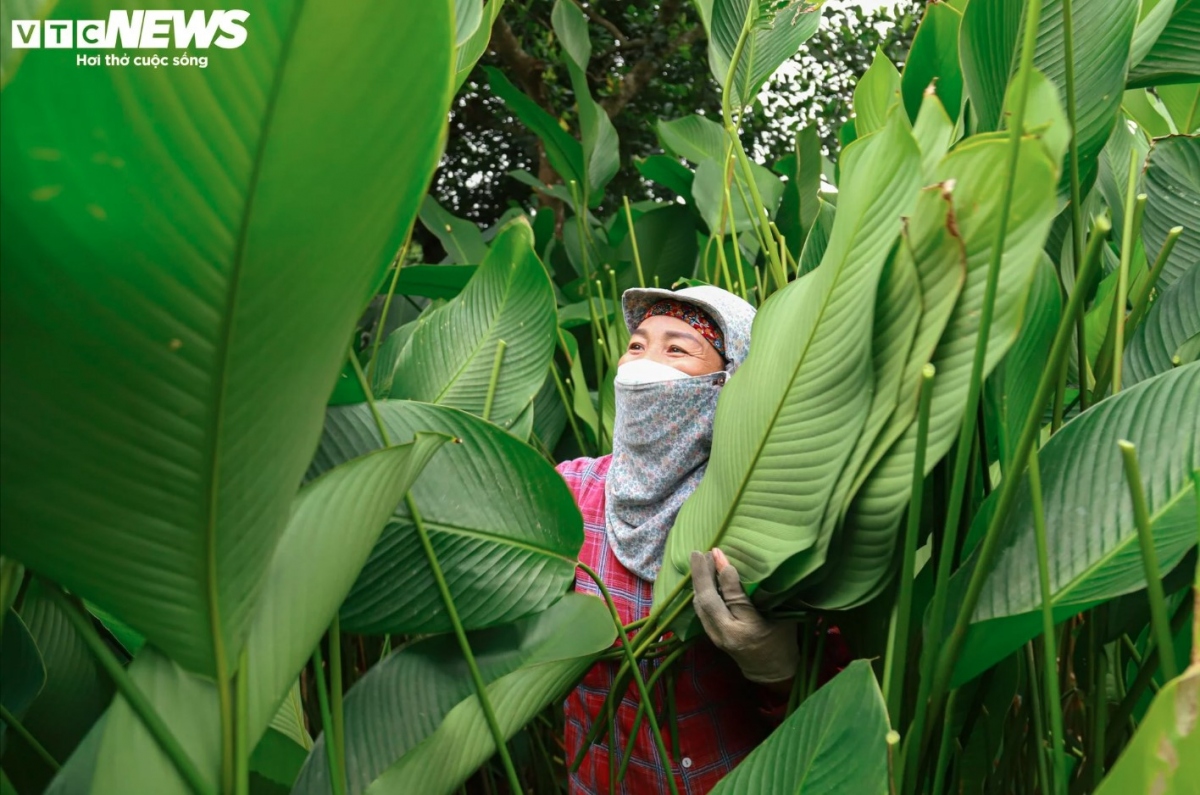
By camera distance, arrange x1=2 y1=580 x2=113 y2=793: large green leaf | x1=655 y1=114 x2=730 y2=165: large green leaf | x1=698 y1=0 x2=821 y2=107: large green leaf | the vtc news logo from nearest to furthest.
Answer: the vtc news logo → x1=2 y1=580 x2=113 y2=793: large green leaf → x1=698 y1=0 x2=821 y2=107: large green leaf → x1=655 y1=114 x2=730 y2=165: large green leaf

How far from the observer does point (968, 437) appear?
0.34 meters

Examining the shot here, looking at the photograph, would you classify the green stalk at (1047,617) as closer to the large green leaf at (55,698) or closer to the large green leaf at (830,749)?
the large green leaf at (830,749)

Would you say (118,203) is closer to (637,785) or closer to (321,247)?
(321,247)

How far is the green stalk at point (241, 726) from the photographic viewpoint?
296 millimetres

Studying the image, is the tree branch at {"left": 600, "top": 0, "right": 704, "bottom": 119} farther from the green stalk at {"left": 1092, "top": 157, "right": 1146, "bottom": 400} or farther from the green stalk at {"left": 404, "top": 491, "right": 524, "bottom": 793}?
the green stalk at {"left": 404, "top": 491, "right": 524, "bottom": 793}

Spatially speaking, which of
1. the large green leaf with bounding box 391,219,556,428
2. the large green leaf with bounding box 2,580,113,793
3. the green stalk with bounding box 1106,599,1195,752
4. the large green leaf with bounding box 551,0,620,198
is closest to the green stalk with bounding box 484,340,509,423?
the large green leaf with bounding box 391,219,556,428

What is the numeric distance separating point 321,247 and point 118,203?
0.05 meters

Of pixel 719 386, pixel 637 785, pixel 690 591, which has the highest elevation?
pixel 719 386

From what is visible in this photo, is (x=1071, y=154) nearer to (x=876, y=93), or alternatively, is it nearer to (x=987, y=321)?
(x=987, y=321)

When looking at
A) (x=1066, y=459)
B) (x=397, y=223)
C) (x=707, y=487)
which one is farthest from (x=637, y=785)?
(x=397, y=223)

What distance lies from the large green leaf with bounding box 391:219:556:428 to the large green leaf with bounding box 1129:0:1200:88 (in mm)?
399

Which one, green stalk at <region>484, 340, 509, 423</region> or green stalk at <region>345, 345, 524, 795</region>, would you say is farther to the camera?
green stalk at <region>484, 340, 509, 423</region>

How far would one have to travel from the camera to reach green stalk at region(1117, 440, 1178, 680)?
305mm

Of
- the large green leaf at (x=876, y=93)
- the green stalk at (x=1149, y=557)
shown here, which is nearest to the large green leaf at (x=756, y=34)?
the large green leaf at (x=876, y=93)
